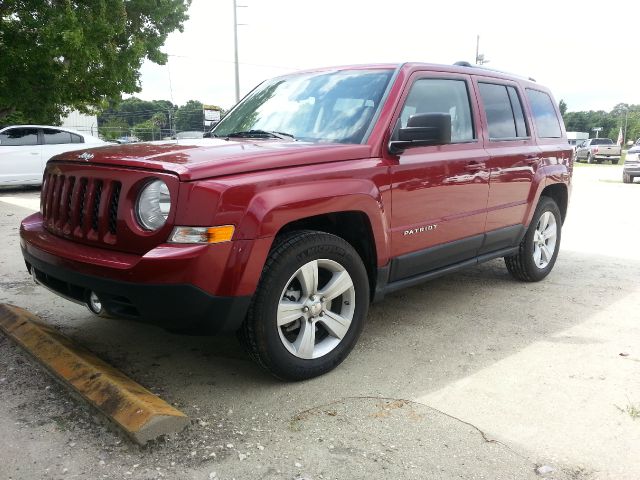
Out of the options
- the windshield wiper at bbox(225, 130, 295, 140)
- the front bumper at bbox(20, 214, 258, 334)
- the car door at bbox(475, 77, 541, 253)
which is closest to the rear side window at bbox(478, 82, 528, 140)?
the car door at bbox(475, 77, 541, 253)

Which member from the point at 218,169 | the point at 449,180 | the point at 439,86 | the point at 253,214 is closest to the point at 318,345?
the point at 253,214

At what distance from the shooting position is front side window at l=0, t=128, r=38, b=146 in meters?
12.4

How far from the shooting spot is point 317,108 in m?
3.84

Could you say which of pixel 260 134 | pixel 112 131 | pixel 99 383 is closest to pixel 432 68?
pixel 260 134

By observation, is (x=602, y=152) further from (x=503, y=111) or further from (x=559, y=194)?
(x=503, y=111)

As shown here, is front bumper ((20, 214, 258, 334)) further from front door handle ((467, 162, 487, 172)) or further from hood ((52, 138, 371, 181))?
front door handle ((467, 162, 487, 172))

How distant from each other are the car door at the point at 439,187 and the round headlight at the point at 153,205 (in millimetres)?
1423

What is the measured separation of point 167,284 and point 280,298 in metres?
0.61

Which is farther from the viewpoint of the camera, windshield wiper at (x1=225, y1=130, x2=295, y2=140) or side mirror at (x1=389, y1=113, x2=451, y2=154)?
windshield wiper at (x1=225, y1=130, x2=295, y2=140)

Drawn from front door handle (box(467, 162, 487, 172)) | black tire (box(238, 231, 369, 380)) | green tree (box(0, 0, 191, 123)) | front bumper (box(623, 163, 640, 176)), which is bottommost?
front bumper (box(623, 163, 640, 176))

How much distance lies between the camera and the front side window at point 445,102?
12.5ft

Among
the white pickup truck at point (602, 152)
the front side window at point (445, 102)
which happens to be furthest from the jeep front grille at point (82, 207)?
the white pickup truck at point (602, 152)

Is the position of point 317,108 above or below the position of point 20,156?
above

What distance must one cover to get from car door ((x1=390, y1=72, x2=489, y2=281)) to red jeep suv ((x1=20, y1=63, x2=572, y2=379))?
1 centimetres
